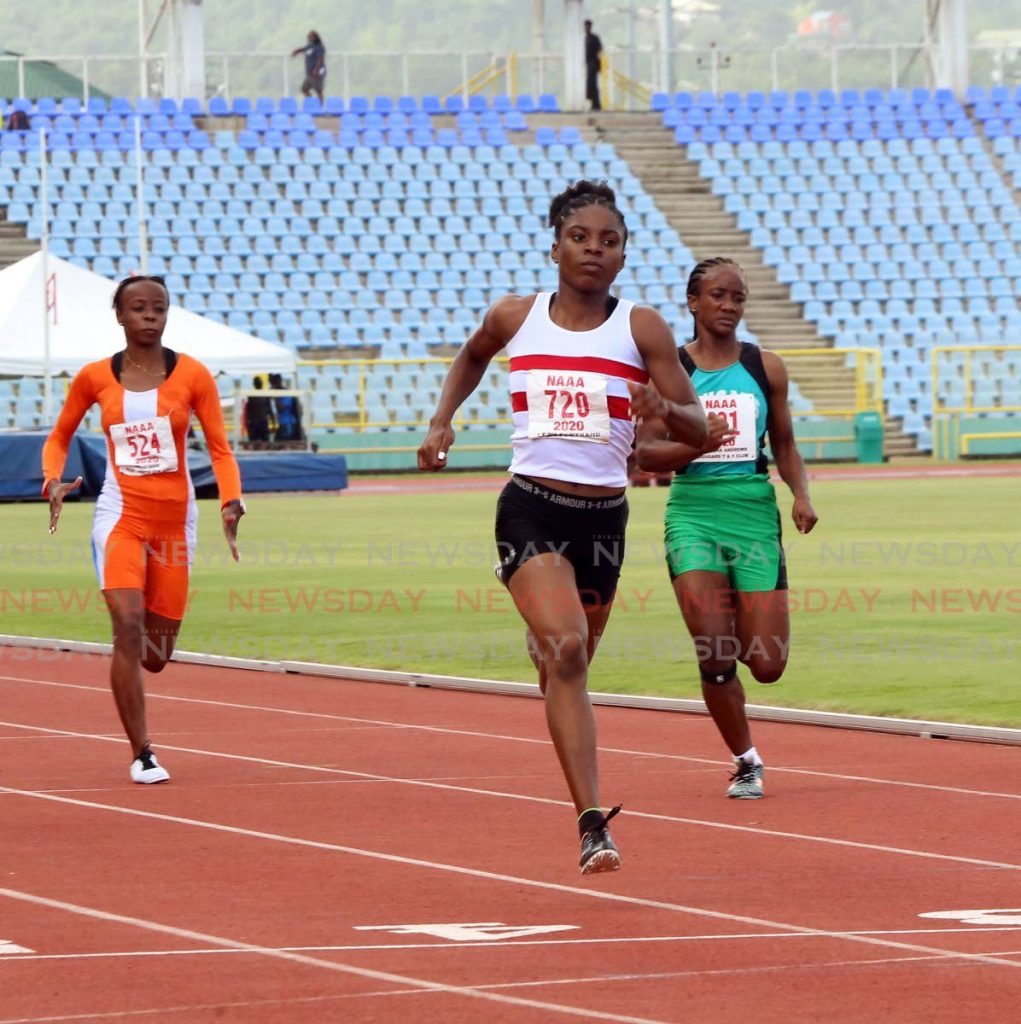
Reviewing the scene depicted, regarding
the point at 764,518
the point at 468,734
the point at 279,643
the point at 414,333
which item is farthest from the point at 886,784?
the point at 414,333

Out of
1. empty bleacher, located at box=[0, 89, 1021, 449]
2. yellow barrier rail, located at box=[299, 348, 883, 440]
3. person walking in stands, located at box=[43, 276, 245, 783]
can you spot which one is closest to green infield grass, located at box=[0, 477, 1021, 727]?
person walking in stands, located at box=[43, 276, 245, 783]

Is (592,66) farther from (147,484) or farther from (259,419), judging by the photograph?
(147,484)

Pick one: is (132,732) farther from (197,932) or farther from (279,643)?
(279,643)

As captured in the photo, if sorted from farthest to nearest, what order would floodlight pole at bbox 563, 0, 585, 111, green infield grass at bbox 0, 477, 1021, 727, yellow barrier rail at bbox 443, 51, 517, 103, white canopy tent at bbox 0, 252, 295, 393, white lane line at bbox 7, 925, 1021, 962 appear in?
1. yellow barrier rail at bbox 443, 51, 517, 103
2. floodlight pole at bbox 563, 0, 585, 111
3. white canopy tent at bbox 0, 252, 295, 393
4. green infield grass at bbox 0, 477, 1021, 727
5. white lane line at bbox 7, 925, 1021, 962

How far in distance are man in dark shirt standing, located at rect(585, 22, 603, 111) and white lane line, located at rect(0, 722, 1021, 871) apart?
40.6m

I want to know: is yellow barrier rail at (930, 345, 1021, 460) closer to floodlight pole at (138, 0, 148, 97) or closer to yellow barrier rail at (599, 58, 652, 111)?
yellow barrier rail at (599, 58, 652, 111)

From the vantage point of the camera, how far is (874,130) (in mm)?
49562

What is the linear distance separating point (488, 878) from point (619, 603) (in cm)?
1022

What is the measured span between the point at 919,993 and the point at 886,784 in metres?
3.57

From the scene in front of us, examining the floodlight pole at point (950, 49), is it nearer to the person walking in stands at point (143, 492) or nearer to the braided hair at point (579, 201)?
the person walking in stands at point (143, 492)

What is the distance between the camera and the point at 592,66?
164 feet

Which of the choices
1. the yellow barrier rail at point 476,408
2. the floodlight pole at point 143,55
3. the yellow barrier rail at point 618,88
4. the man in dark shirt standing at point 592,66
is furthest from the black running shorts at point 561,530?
the yellow barrier rail at point 618,88

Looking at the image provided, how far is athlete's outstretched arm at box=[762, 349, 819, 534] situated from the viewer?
8.57 meters

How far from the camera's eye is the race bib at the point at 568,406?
22.4ft
